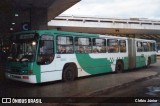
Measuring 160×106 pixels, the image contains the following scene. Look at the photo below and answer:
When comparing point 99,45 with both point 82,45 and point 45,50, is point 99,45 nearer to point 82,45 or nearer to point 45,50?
point 82,45

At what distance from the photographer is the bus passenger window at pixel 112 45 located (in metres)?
16.5

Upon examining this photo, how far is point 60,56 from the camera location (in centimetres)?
1247

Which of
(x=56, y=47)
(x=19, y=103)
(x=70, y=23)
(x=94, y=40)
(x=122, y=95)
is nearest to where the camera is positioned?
(x=19, y=103)

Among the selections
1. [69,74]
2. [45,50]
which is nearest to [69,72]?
[69,74]

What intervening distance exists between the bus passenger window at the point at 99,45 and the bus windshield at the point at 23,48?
4.49 m

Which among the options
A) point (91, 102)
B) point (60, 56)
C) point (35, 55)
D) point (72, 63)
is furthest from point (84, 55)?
point (91, 102)

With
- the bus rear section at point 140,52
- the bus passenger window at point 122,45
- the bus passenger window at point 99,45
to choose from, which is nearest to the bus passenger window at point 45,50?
the bus passenger window at point 99,45

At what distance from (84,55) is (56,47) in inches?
91.3

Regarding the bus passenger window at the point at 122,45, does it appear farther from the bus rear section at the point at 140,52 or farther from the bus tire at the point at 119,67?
the bus tire at the point at 119,67

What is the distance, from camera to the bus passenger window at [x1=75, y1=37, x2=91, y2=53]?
13727mm

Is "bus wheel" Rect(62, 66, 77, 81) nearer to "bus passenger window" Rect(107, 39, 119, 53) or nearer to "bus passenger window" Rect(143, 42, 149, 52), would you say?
"bus passenger window" Rect(107, 39, 119, 53)

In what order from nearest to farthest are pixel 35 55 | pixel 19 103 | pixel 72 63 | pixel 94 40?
pixel 19 103 < pixel 35 55 < pixel 72 63 < pixel 94 40

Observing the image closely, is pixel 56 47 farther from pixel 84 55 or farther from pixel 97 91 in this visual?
pixel 97 91

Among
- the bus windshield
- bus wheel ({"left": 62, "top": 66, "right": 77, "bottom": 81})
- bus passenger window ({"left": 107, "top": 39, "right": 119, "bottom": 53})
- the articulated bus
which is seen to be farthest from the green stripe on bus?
the bus windshield
